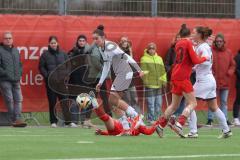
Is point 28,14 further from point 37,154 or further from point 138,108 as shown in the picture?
point 37,154

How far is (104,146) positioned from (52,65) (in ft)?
26.5

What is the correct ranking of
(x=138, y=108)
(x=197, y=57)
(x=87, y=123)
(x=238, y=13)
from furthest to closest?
(x=238, y=13) < (x=138, y=108) < (x=87, y=123) < (x=197, y=57)

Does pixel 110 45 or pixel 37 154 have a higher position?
pixel 110 45

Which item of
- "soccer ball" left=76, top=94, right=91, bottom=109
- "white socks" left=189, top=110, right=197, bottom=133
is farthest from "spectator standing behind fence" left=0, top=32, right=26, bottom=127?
"white socks" left=189, top=110, right=197, bottom=133

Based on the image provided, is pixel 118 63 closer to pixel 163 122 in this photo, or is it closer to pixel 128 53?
pixel 163 122

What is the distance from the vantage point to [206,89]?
658 inches

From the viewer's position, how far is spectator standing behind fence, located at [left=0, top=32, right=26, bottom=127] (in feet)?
69.8

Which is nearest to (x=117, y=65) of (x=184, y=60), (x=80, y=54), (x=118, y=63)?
(x=118, y=63)

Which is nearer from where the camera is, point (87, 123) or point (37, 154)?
point (37, 154)

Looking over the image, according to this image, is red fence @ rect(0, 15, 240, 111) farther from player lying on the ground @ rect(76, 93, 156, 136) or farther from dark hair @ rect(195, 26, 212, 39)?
dark hair @ rect(195, 26, 212, 39)

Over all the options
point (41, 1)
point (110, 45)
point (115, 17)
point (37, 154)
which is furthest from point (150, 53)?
point (37, 154)

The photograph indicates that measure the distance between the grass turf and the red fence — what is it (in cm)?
563

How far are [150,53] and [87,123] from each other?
2745mm

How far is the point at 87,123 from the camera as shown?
21219mm
